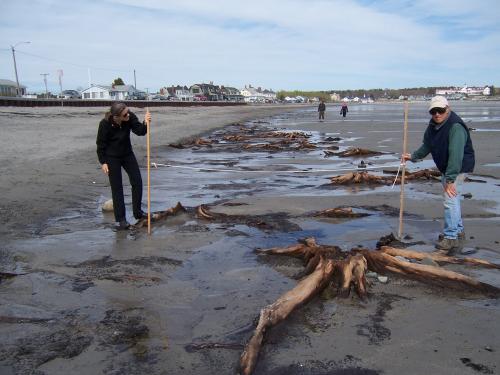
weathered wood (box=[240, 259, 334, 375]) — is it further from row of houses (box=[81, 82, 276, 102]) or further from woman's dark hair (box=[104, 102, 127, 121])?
row of houses (box=[81, 82, 276, 102])

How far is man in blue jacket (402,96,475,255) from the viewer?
6109 millimetres

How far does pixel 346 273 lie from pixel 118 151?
4.33m

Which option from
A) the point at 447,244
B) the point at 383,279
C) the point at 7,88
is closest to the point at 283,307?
the point at 383,279

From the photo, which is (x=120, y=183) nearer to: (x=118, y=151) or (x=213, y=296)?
(x=118, y=151)

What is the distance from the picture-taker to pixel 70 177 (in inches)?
450

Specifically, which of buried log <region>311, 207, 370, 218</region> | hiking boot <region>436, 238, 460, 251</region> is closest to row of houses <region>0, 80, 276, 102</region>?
buried log <region>311, 207, 370, 218</region>

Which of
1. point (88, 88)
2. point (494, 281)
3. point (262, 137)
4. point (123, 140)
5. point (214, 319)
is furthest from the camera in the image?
point (88, 88)

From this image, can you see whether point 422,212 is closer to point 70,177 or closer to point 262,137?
point 70,177

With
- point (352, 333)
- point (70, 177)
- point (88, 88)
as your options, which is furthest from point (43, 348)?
point (88, 88)

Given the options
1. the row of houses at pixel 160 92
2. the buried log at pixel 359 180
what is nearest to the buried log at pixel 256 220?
the buried log at pixel 359 180

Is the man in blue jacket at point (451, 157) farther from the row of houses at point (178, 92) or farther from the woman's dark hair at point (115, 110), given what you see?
the row of houses at point (178, 92)

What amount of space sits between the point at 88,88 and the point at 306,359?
124 m

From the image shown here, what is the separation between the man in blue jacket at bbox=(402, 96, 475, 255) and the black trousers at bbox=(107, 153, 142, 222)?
4.45 metres

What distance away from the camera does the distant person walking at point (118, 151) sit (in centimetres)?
736
